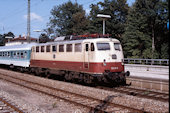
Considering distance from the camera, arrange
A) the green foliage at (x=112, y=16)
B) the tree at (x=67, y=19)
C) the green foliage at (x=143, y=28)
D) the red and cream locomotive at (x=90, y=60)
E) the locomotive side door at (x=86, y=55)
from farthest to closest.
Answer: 1. the tree at (x=67, y=19)
2. the green foliage at (x=112, y=16)
3. the green foliage at (x=143, y=28)
4. the locomotive side door at (x=86, y=55)
5. the red and cream locomotive at (x=90, y=60)

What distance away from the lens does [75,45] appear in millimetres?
15500

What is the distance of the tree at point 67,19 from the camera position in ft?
199

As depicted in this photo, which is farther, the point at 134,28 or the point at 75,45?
the point at 134,28

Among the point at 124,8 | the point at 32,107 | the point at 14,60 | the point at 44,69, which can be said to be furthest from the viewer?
the point at 124,8

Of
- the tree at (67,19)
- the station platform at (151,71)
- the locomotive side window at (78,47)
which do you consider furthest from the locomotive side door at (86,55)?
the tree at (67,19)

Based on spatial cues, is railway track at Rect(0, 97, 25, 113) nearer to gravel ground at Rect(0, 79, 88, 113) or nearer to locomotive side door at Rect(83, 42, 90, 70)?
gravel ground at Rect(0, 79, 88, 113)

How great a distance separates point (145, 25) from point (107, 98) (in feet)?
94.9

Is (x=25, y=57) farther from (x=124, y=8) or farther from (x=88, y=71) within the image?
(x=124, y=8)

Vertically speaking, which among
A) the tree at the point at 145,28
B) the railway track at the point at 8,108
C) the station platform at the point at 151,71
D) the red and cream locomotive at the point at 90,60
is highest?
the tree at the point at 145,28

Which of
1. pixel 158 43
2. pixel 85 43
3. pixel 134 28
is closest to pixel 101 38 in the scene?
pixel 85 43

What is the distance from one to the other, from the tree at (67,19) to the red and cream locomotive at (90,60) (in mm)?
42509

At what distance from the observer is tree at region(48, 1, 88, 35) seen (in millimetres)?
60691

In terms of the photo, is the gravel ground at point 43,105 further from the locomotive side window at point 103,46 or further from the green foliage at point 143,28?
the green foliage at point 143,28

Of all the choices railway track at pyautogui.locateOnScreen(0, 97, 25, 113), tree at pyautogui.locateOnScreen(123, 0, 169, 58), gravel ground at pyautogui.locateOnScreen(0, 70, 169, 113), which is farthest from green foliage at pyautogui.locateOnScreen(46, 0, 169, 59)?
railway track at pyautogui.locateOnScreen(0, 97, 25, 113)
